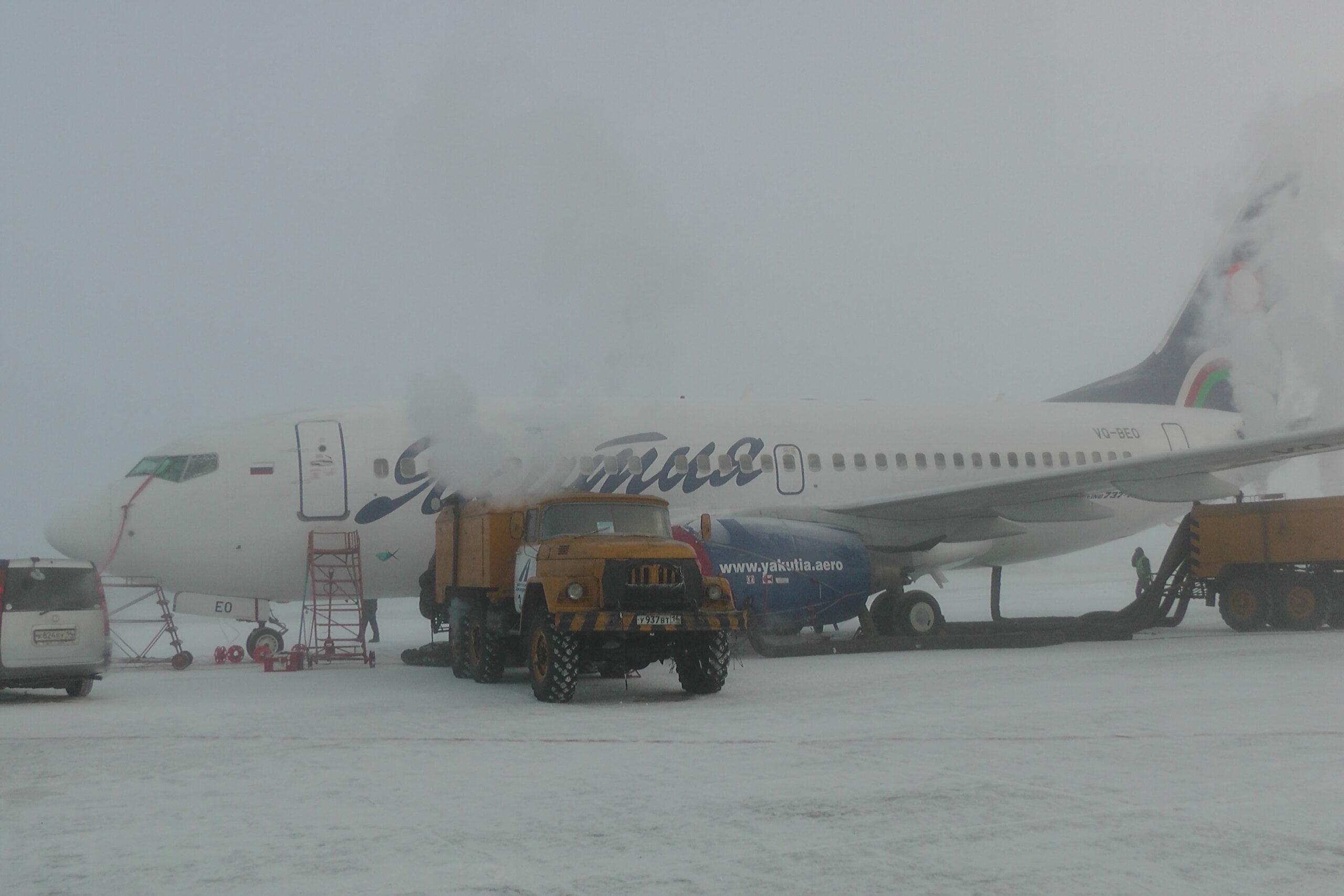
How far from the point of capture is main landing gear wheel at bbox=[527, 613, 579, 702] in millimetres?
10445

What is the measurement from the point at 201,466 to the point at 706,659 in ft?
26.4

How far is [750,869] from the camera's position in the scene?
15.8 ft

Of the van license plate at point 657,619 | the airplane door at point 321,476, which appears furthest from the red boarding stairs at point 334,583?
the van license plate at point 657,619

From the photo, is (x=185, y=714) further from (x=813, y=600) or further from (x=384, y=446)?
Result: (x=813, y=600)

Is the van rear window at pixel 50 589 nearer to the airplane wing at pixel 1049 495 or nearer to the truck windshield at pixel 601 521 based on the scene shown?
the truck windshield at pixel 601 521

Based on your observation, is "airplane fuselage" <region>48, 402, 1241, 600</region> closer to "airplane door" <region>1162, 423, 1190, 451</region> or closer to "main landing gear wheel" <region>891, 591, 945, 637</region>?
"main landing gear wheel" <region>891, 591, 945, 637</region>

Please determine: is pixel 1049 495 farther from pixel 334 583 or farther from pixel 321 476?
pixel 321 476

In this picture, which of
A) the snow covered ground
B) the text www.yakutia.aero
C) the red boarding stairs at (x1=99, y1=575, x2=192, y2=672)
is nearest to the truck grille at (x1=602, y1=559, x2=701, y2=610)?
the snow covered ground

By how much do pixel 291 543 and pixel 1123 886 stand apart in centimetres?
1289

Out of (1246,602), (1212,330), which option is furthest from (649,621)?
(1212,330)

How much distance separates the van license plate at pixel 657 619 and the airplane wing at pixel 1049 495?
6.45m

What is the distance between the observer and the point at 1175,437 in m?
22.2

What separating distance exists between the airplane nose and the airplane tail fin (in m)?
17.0

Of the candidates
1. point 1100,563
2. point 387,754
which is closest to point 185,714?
point 387,754
